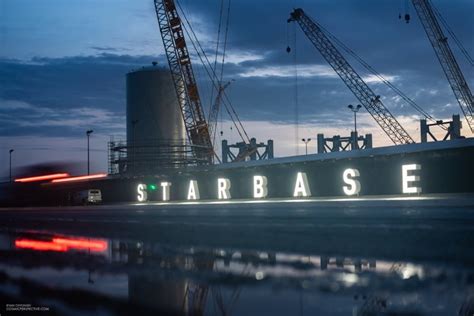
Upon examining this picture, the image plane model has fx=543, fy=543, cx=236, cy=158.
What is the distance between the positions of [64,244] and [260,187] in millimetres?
22313

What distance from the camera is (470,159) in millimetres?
32781

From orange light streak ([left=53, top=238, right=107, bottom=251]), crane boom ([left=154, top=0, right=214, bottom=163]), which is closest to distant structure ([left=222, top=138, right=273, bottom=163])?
crane boom ([left=154, top=0, right=214, bottom=163])

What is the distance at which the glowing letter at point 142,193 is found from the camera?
56.4m

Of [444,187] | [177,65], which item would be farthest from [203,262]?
[177,65]

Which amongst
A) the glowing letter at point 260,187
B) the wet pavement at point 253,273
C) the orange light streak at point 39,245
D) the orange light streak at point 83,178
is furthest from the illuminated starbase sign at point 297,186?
the orange light streak at point 39,245

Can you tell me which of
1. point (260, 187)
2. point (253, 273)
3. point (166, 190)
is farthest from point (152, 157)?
point (253, 273)

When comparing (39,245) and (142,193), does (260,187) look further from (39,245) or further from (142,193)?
(39,245)

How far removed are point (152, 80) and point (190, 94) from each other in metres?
6.13

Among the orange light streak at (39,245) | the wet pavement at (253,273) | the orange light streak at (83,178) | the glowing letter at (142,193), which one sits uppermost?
the orange light streak at (83,178)

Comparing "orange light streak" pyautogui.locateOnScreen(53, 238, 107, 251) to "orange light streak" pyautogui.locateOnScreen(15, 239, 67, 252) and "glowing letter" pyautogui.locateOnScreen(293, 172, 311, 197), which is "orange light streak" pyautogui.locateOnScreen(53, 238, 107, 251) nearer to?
"orange light streak" pyautogui.locateOnScreen(15, 239, 67, 252)

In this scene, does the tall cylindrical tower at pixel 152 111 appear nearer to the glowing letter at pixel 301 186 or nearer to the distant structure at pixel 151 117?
the distant structure at pixel 151 117

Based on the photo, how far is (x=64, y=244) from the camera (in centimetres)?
2469

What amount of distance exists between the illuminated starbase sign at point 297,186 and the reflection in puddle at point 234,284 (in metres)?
19.0

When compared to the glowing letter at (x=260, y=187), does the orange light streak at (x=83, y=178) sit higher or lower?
higher
